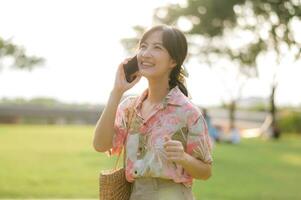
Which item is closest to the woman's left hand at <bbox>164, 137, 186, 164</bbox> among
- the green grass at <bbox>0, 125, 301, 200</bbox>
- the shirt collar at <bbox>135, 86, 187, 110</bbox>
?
the shirt collar at <bbox>135, 86, 187, 110</bbox>

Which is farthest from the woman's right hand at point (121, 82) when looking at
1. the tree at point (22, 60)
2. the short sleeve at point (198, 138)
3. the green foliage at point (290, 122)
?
the green foliage at point (290, 122)

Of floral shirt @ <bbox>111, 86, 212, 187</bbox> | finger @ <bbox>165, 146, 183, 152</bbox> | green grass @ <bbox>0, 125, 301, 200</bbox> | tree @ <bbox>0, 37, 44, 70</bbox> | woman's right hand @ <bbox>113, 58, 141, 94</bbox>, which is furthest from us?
tree @ <bbox>0, 37, 44, 70</bbox>

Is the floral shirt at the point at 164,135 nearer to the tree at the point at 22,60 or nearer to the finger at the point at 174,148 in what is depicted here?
the finger at the point at 174,148

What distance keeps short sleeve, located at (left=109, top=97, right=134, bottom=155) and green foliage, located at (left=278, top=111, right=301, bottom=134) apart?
98.9 ft

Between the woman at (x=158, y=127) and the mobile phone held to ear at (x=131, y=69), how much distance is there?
0.05ft

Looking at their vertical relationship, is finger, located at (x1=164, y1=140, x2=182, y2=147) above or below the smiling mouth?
below

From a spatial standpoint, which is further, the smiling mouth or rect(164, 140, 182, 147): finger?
the smiling mouth

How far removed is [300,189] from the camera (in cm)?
1020

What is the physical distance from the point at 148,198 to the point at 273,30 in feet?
31.7

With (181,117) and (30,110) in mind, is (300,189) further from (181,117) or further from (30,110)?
(30,110)

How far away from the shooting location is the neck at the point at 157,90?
2.58m

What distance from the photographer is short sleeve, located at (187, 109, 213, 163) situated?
246cm

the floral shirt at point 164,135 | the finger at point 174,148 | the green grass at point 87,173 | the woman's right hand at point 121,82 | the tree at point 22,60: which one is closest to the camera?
the finger at point 174,148

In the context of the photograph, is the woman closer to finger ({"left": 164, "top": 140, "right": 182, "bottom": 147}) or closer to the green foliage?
finger ({"left": 164, "top": 140, "right": 182, "bottom": 147})
